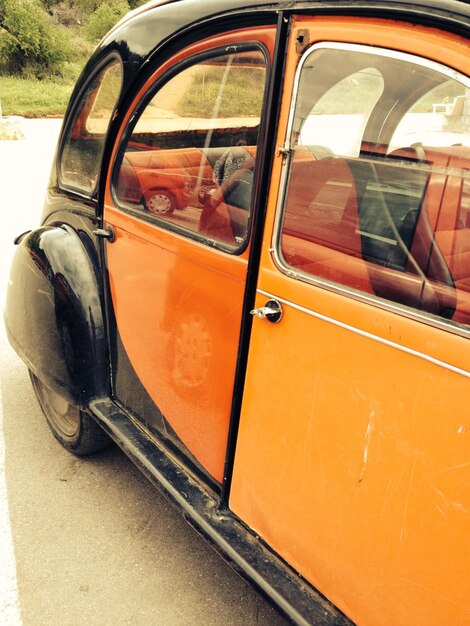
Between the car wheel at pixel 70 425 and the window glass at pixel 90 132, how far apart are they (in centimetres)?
101

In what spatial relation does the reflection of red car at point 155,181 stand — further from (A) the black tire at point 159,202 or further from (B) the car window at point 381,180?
(B) the car window at point 381,180

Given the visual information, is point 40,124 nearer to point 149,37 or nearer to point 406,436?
point 149,37

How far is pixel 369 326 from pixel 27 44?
126ft

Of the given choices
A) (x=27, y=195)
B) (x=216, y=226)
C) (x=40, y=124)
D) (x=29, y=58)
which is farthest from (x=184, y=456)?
(x=29, y=58)

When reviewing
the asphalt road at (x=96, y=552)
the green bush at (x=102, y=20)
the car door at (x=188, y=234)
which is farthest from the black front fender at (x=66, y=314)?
the green bush at (x=102, y=20)

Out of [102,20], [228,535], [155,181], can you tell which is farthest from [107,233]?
[102,20]

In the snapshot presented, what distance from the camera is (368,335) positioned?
4.59 ft

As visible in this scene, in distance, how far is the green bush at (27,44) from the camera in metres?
34.0

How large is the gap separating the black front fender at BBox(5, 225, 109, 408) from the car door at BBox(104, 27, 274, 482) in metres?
0.11

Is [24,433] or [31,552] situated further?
[24,433]

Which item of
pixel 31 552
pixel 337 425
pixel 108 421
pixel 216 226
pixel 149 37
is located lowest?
pixel 31 552

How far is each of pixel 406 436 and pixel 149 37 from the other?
5.33ft

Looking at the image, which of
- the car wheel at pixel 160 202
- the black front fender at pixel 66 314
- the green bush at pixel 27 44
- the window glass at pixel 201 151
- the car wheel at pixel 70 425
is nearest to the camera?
the window glass at pixel 201 151

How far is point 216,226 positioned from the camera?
1879 mm
